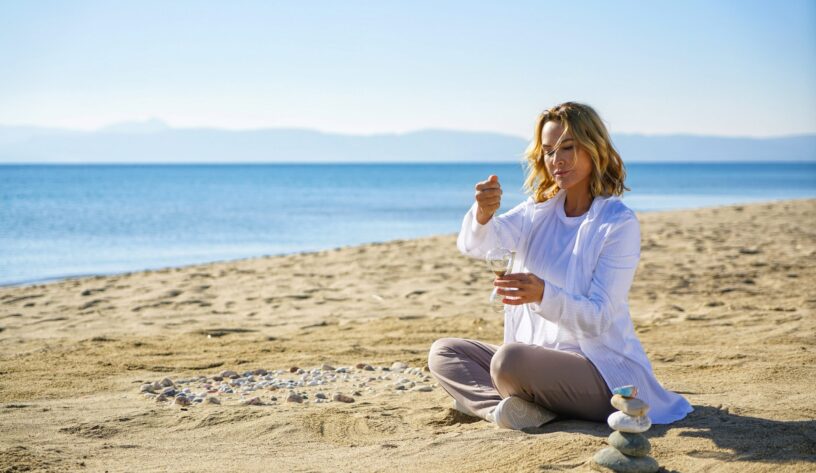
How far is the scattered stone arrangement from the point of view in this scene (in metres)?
4.96

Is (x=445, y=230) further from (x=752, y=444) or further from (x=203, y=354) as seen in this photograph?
(x=752, y=444)

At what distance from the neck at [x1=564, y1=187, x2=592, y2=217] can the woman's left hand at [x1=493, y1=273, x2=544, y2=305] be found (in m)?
0.80

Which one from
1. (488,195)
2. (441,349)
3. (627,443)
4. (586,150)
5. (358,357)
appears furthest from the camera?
(358,357)

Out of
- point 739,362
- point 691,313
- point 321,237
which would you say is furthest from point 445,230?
point 739,362

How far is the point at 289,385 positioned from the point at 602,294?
2514mm

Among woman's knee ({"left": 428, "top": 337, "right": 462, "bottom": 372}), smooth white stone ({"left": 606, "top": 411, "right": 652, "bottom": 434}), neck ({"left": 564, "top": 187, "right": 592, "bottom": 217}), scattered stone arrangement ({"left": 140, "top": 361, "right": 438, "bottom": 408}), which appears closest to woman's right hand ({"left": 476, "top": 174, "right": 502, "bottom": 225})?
neck ({"left": 564, "top": 187, "right": 592, "bottom": 217})

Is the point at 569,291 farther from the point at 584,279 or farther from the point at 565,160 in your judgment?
the point at 565,160

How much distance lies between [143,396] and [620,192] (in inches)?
127

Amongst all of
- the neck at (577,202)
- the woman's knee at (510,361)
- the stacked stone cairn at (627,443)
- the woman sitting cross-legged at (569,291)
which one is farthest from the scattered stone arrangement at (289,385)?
the stacked stone cairn at (627,443)

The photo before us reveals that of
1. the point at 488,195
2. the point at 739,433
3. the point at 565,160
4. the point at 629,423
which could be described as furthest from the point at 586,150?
the point at 739,433

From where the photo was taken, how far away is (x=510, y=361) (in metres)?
3.91

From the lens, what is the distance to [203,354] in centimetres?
654

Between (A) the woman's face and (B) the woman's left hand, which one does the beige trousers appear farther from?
(A) the woman's face

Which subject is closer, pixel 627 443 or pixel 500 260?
pixel 627 443
